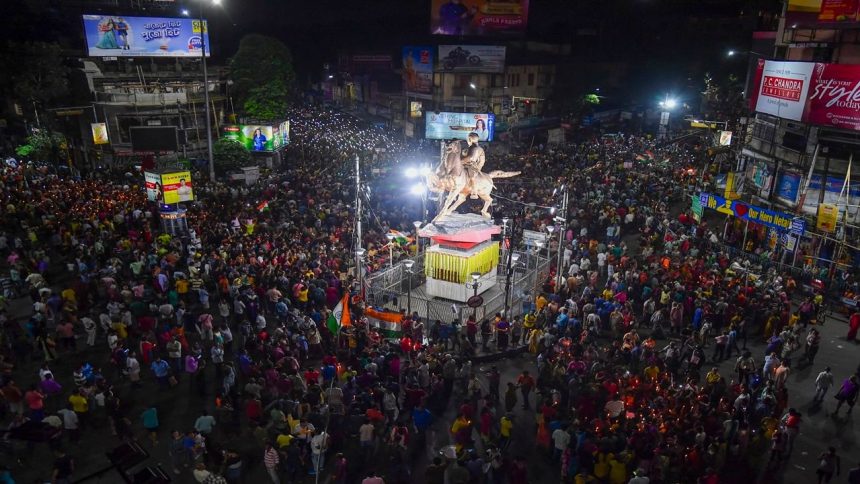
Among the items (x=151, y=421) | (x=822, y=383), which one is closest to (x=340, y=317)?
(x=151, y=421)

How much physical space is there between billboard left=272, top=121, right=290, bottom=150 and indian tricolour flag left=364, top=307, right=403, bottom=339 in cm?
2608

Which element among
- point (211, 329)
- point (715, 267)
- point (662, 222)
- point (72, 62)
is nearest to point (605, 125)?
point (662, 222)

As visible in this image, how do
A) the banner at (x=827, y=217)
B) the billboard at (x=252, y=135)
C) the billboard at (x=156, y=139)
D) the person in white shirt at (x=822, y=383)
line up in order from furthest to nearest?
the billboard at (x=252, y=135), the billboard at (x=156, y=139), the banner at (x=827, y=217), the person in white shirt at (x=822, y=383)

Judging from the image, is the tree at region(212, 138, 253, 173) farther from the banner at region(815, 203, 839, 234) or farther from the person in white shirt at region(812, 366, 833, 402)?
the person in white shirt at region(812, 366, 833, 402)

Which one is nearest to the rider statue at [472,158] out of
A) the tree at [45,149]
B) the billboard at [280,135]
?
the billboard at [280,135]

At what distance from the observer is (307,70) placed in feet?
281

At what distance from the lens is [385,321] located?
57.7 ft

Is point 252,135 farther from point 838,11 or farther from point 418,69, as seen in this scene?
point 838,11

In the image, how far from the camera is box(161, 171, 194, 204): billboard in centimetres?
2309

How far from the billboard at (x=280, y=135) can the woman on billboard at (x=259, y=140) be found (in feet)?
2.67

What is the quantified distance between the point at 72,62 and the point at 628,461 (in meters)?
44.1

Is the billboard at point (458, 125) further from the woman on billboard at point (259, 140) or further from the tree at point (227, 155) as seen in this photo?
the tree at point (227, 155)

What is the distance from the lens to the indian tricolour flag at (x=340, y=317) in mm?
16547

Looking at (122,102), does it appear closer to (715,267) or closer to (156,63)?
(156,63)
